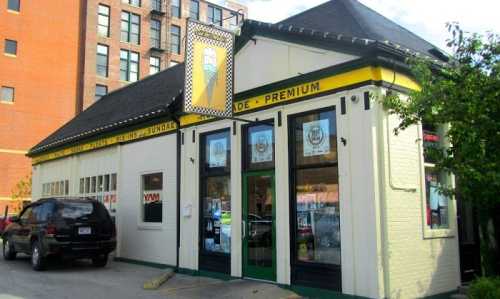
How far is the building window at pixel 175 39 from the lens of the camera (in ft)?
170

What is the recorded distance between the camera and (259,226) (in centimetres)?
1109

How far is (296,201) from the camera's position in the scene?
33.9 ft

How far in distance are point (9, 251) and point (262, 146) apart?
9440 mm

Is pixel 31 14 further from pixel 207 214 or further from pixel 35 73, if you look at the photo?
pixel 207 214

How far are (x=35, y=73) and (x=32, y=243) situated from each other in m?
29.3

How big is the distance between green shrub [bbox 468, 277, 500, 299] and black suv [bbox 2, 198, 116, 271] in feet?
31.1

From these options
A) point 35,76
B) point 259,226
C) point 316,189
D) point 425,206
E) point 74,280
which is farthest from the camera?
point 35,76

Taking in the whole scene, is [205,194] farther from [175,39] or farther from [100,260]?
[175,39]

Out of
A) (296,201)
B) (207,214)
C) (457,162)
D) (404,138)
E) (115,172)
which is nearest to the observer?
(457,162)

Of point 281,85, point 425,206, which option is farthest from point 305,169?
point 425,206

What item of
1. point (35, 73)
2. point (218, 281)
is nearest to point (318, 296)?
point (218, 281)

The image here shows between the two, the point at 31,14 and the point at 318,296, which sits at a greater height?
the point at 31,14

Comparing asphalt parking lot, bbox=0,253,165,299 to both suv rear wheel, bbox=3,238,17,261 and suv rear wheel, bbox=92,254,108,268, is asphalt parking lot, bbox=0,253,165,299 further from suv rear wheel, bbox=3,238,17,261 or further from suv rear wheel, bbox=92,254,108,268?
suv rear wheel, bbox=3,238,17,261

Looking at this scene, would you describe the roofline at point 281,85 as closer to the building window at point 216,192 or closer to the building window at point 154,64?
the building window at point 216,192
